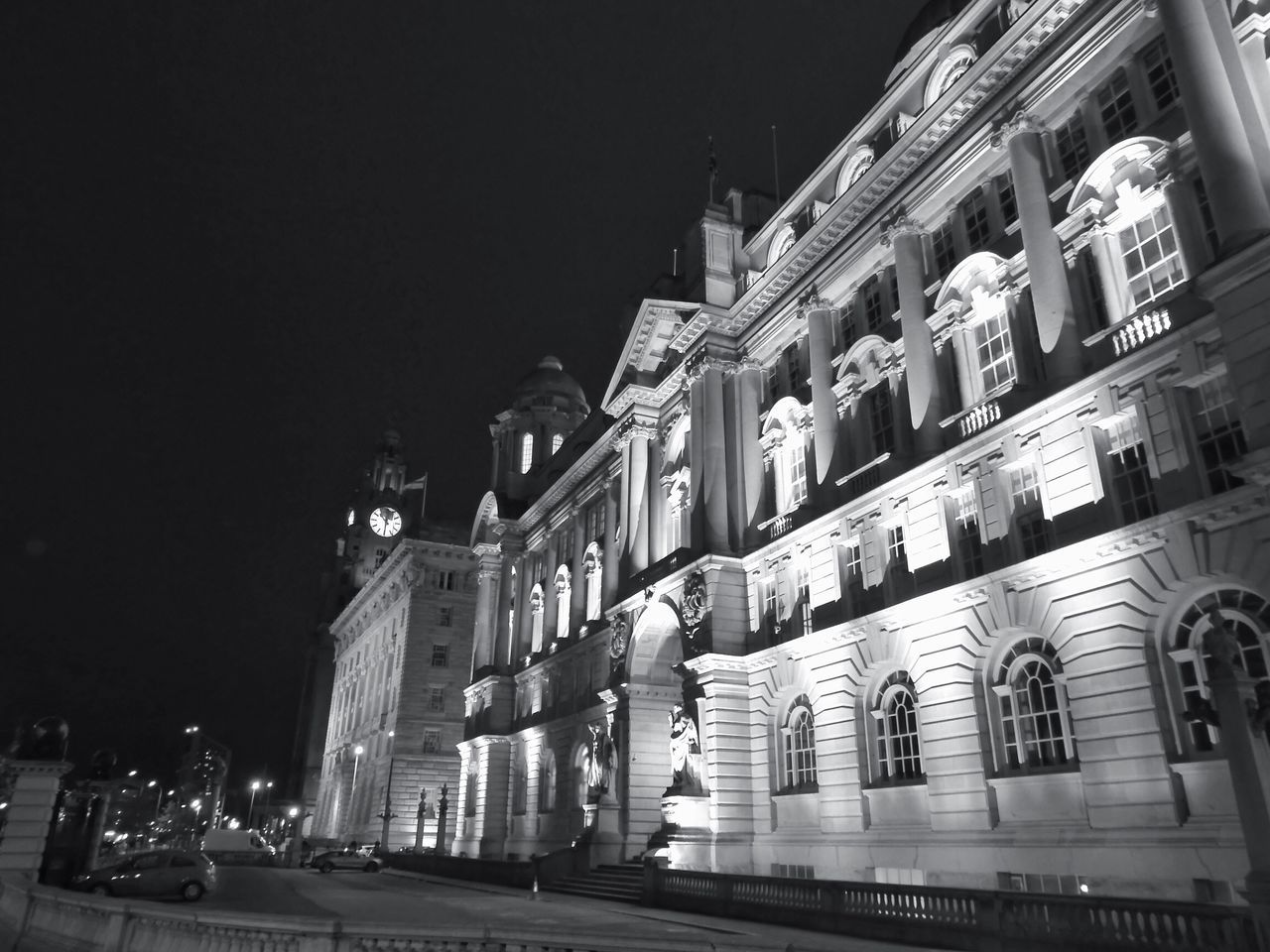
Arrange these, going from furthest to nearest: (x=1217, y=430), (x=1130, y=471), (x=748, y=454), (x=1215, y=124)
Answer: (x=748, y=454)
(x=1130, y=471)
(x=1217, y=430)
(x=1215, y=124)

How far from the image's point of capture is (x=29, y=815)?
21.7 m

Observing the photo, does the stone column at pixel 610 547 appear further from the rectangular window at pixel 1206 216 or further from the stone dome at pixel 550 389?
the rectangular window at pixel 1206 216

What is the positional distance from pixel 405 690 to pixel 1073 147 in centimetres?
6616

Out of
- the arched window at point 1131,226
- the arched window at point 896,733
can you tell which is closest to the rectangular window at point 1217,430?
the arched window at point 1131,226

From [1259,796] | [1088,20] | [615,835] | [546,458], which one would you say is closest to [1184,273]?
[1088,20]

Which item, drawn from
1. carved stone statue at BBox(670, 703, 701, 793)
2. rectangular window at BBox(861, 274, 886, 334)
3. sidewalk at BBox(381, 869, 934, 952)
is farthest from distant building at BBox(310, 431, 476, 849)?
rectangular window at BBox(861, 274, 886, 334)

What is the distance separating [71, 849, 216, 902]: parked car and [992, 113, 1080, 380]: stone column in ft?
90.3

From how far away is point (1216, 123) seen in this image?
17.8 meters

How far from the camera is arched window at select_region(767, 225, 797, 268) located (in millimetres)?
37062

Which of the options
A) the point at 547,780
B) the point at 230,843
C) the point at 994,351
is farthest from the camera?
the point at 230,843

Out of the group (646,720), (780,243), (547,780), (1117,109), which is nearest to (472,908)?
(646,720)

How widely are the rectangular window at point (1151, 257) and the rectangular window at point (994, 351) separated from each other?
141 inches

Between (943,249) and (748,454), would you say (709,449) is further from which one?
(943,249)

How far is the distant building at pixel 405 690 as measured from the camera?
73.8 m
